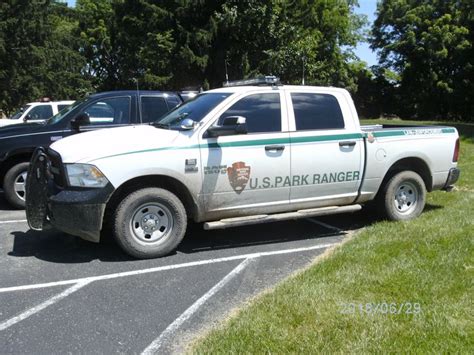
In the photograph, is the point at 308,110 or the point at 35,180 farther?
the point at 308,110

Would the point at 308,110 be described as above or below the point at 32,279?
above

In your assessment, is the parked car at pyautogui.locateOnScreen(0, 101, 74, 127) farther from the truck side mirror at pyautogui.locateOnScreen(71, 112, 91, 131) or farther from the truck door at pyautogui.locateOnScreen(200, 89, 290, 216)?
the truck door at pyautogui.locateOnScreen(200, 89, 290, 216)

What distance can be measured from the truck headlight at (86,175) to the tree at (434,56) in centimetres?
3904

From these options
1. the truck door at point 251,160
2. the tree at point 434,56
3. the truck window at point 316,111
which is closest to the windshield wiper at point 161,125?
the truck door at point 251,160

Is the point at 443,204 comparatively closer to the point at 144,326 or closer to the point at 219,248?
the point at 219,248

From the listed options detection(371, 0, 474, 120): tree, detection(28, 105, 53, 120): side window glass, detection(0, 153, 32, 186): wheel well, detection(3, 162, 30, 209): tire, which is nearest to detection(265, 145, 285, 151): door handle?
detection(3, 162, 30, 209): tire

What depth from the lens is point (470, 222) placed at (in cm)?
691

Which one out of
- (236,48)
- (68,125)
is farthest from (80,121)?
(236,48)

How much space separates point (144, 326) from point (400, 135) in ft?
14.8

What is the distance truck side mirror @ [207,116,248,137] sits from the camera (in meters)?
5.71

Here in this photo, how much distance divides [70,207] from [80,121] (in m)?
3.01

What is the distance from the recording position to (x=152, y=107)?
8906 mm

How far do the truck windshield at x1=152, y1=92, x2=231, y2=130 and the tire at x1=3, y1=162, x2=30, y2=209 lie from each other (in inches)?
116

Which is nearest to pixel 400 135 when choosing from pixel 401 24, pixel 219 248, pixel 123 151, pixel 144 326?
pixel 219 248
